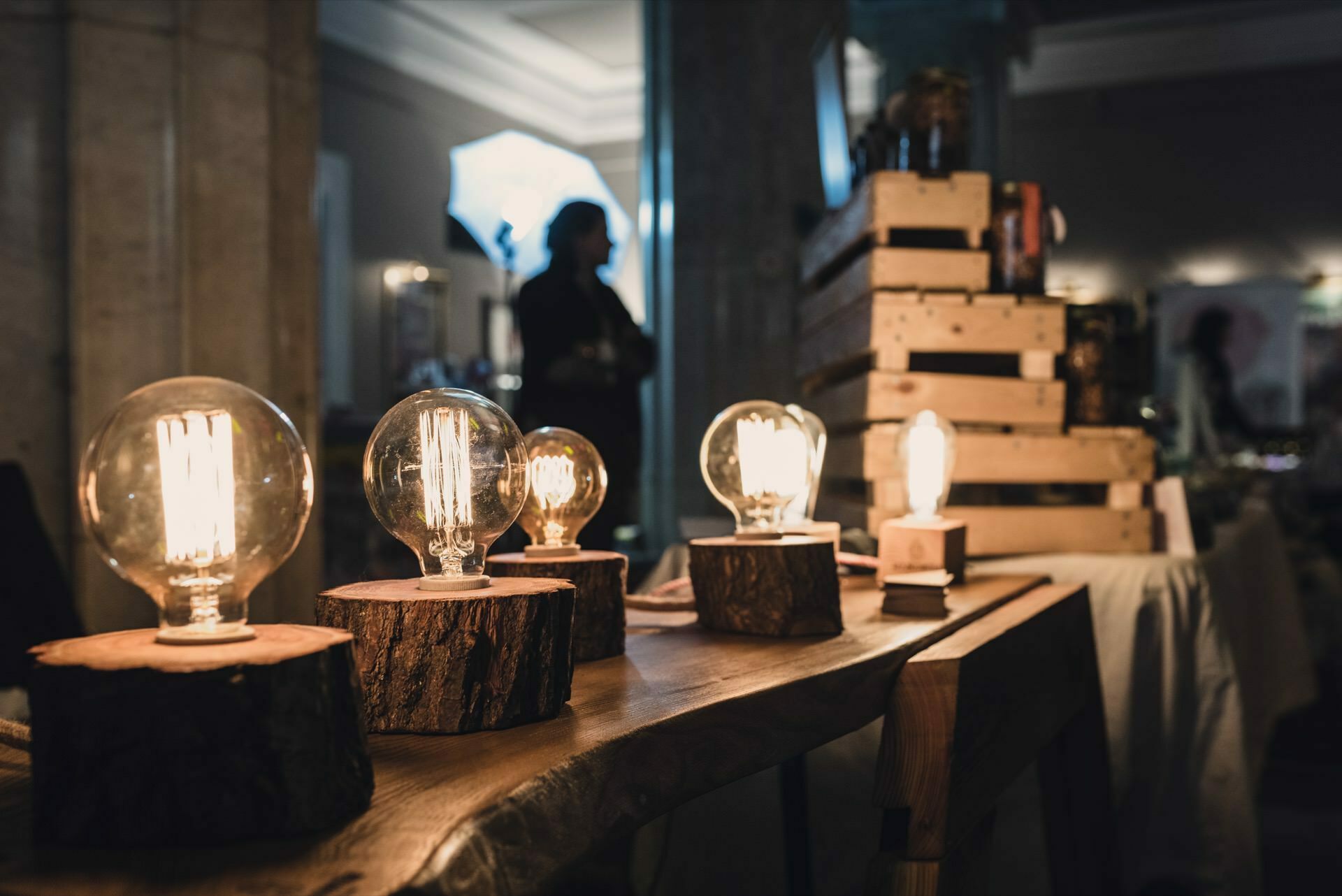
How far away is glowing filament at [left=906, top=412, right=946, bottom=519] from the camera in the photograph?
180 cm

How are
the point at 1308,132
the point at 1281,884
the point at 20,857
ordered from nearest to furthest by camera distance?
the point at 20,857 < the point at 1281,884 < the point at 1308,132

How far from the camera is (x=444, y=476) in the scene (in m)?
0.94

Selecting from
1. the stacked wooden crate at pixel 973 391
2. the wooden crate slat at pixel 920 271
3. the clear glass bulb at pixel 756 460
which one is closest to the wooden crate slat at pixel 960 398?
the stacked wooden crate at pixel 973 391

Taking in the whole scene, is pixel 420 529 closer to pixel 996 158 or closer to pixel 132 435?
pixel 132 435

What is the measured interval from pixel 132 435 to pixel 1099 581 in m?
1.87

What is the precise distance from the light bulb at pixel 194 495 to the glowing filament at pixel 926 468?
4.04 feet

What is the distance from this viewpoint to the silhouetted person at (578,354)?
369cm

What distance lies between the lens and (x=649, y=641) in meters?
1.28

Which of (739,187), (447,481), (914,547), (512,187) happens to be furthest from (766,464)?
(512,187)

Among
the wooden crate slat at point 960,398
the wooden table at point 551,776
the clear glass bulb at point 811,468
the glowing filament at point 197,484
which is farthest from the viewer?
the wooden crate slat at point 960,398

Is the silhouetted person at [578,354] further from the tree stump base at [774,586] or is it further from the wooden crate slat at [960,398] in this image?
the tree stump base at [774,586]

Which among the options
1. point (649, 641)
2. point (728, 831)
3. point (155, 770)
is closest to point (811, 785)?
point (728, 831)

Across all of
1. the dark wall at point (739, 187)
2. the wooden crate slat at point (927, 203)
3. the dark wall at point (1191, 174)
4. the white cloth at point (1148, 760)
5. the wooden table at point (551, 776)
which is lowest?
the white cloth at point (1148, 760)

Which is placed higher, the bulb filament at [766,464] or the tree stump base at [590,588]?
the bulb filament at [766,464]
